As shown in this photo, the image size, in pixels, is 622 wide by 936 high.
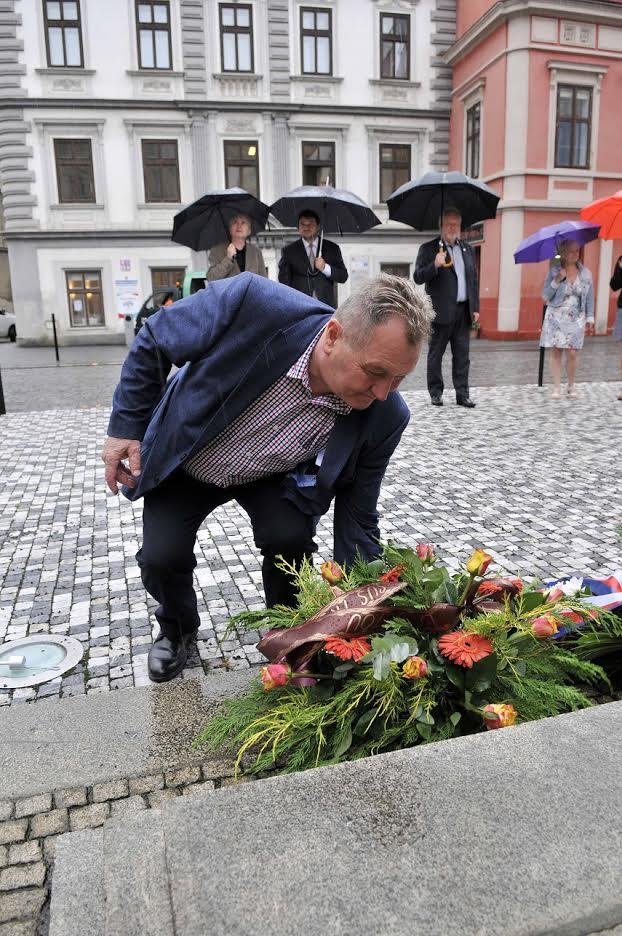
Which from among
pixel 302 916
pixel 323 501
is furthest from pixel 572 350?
pixel 302 916

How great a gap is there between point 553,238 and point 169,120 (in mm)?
16900

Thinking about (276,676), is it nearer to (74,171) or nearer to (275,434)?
(275,434)

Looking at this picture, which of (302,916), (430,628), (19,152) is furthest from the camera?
(19,152)

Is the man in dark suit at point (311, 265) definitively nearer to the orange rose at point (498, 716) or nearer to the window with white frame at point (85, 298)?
the orange rose at point (498, 716)

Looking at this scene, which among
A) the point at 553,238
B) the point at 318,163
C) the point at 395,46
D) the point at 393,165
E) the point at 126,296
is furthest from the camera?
the point at 393,165

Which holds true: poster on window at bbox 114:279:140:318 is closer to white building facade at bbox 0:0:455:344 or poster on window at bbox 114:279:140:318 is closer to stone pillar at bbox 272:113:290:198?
white building facade at bbox 0:0:455:344

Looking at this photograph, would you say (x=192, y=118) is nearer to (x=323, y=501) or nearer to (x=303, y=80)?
Result: (x=303, y=80)

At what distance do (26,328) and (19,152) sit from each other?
509 centimetres

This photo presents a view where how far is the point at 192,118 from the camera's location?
23109 mm

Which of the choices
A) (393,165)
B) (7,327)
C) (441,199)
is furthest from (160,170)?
(441,199)

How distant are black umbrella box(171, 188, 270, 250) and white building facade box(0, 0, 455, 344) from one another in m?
14.8

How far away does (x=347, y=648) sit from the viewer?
6.13 feet

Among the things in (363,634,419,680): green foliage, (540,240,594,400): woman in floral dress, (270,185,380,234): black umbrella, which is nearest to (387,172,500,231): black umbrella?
(270,185,380,234): black umbrella

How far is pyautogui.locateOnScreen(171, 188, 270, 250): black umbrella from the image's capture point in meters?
8.85
